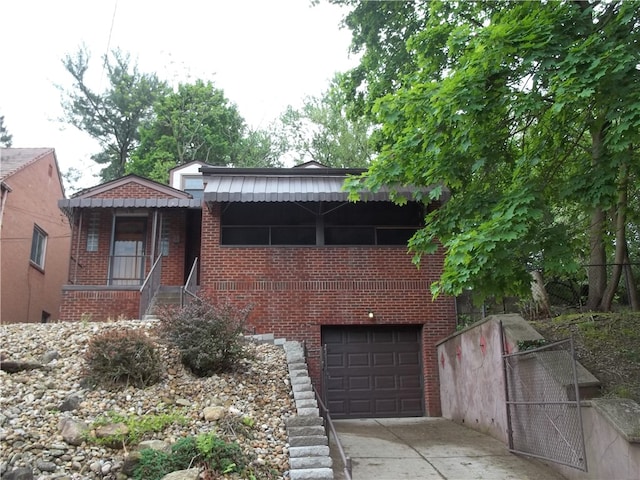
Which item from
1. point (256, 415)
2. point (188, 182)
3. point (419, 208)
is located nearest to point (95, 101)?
point (188, 182)

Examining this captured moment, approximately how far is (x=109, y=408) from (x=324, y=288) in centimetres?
670

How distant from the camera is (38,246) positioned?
61.9 ft

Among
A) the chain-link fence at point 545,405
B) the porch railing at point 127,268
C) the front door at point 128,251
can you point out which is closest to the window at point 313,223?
the porch railing at point 127,268

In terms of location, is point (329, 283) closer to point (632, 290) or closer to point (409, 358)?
point (409, 358)

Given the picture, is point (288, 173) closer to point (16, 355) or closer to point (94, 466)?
point (16, 355)

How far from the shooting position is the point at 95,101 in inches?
1329

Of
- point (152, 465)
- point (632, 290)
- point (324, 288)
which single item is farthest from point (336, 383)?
point (152, 465)

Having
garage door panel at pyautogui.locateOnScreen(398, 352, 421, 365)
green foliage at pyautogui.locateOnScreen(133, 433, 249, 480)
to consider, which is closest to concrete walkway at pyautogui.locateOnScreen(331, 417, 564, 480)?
green foliage at pyautogui.locateOnScreen(133, 433, 249, 480)

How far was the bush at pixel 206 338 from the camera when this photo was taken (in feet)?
26.0

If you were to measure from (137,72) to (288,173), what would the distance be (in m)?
25.2

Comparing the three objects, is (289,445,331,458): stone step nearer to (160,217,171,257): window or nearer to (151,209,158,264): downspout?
(151,209,158,264): downspout

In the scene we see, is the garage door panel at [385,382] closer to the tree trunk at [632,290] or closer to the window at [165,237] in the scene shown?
the tree trunk at [632,290]

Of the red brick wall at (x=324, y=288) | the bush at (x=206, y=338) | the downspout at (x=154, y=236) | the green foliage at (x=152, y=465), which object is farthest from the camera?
the downspout at (x=154, y=236)

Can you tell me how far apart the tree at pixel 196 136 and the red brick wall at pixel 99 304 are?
59.2 ft
